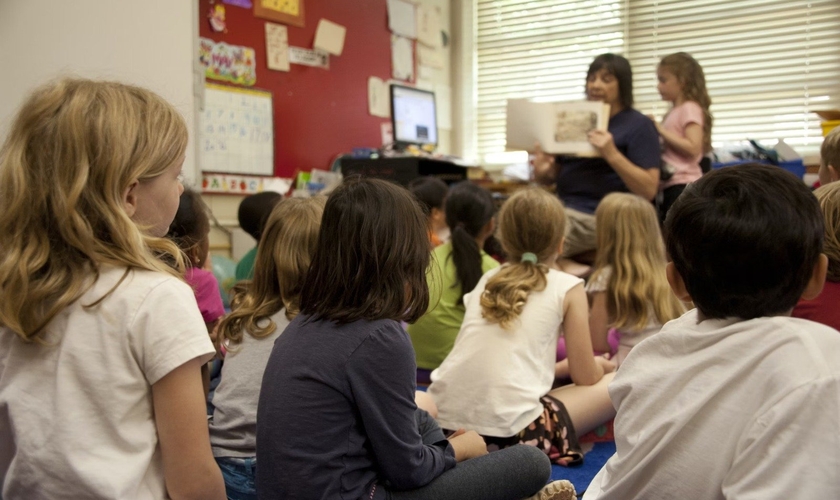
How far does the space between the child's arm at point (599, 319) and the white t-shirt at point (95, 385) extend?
158cm

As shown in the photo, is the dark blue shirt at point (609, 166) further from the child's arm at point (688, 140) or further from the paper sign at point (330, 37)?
the paper sign at point (330, 37)

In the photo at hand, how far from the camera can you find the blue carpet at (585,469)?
181 centimetres

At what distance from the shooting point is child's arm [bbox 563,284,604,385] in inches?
72.8

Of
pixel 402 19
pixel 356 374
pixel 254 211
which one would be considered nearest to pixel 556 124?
pixel 254 211

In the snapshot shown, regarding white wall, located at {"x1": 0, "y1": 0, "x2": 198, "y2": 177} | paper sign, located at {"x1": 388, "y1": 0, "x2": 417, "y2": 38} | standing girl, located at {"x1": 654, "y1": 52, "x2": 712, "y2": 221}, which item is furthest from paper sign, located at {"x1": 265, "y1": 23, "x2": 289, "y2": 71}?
standing girl, located at {"x1": 654, "y1": 52, "x2": 712, "y2": 221}

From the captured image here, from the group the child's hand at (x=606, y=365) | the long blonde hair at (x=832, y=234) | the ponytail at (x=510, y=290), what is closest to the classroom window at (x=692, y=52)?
the child's hand at (x=606, y=365)

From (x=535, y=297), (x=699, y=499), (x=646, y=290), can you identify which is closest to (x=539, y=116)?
(x=646, y=290)

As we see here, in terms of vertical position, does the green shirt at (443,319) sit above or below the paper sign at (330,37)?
below

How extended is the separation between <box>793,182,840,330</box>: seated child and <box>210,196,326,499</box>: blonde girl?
35.8 inches

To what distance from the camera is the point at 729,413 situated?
802mm

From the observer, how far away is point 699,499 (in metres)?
0.84

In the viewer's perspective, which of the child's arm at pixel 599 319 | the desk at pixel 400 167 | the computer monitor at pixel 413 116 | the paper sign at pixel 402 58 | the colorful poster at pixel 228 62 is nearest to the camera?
the child's arm at pixel 599 319

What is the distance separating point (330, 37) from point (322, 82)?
0.26 meters

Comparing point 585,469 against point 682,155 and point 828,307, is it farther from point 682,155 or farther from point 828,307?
point 682,155
